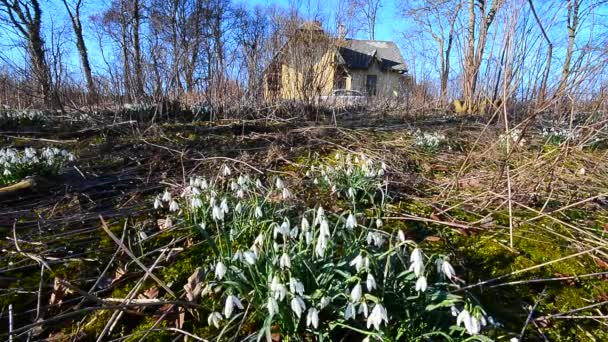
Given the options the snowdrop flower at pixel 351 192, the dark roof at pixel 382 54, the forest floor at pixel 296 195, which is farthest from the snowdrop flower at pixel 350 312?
the dark roof at pixel 382 54

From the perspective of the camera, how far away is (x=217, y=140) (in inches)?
195

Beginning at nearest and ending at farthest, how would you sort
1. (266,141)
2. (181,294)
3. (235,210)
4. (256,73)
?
1. (181,294)
2. (235,210)
3. (266,141)
4. (256,73)

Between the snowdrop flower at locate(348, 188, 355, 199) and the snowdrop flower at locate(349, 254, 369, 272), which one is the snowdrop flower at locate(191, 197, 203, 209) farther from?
the snowdrop flower at locate(349, 254, 369, 272)

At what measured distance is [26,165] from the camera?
10.2ft

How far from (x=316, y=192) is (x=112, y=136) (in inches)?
157

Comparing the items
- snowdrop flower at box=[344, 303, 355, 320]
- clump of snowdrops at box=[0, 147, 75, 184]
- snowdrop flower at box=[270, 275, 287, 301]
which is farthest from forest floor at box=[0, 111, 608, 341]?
snowdrop flower at box=[344, 303, 355, 320]

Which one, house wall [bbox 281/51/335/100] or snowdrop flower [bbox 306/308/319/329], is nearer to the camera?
snowdrop flower [bbox 306/308/319/329]

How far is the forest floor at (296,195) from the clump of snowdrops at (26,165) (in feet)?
0.50

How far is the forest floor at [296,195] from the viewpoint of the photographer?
1.43 m

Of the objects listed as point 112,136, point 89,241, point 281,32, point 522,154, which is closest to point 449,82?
point 281,32

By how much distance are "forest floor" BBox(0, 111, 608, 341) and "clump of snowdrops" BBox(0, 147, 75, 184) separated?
0.15 metres

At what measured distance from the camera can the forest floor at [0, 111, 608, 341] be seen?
143 cm

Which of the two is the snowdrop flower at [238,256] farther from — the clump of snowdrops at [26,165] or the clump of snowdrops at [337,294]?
the clump of snowdrops at [26,165]

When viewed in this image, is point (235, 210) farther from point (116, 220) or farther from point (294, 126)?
point (294, 126)
